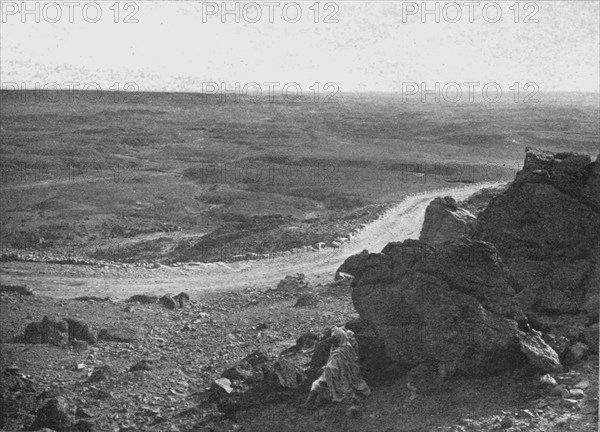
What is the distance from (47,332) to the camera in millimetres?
18156

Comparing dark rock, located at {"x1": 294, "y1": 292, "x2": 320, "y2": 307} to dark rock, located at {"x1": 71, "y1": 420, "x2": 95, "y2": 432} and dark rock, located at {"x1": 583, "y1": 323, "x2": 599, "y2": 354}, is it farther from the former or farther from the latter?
dark rock, located at {"x1": 583, "y1": 323, "x2": 599, "y2": 354}

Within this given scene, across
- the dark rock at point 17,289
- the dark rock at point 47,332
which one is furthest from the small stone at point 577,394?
the dark rock at point 17,289

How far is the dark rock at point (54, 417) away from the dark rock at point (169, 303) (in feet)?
22.9

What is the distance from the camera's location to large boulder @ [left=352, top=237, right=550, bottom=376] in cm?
1259

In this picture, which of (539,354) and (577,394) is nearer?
(577,394)

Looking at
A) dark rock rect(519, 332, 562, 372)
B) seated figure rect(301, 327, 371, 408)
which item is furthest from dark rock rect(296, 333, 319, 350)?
dark rock rect(519, 332, 562, 372)

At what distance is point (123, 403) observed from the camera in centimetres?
1508

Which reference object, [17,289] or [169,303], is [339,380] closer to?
[169,303]

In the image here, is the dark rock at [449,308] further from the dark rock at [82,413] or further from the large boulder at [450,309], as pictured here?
the dark rock at [82,413]

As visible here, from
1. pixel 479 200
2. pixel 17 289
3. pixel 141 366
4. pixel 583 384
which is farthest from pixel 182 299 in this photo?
pixel 479 200

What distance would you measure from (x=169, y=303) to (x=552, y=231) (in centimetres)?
1147

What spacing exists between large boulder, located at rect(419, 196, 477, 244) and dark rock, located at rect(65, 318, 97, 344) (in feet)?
35.3

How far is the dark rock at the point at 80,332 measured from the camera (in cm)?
1839

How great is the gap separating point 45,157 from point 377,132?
37.0 m
